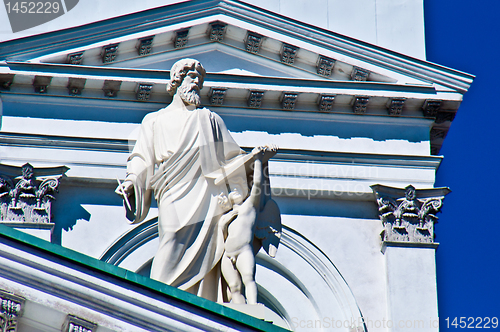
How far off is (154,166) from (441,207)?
35.1 feet

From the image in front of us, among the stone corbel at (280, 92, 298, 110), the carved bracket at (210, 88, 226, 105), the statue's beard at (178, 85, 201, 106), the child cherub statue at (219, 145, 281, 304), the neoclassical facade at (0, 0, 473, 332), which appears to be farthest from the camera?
the stone corbel at (280, 92, 298, 110)

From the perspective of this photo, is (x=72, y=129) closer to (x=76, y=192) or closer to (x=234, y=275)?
(x=76, y=192)

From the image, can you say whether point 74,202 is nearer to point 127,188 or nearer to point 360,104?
point 360,104

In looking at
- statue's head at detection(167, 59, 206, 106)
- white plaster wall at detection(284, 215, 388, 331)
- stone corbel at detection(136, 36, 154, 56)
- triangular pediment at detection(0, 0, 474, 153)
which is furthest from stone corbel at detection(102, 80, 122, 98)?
statue's head at detection(167, 59, 206, 106)

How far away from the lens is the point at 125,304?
377 inches

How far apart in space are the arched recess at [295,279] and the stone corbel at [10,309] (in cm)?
1090

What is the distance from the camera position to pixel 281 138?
72.2 feet

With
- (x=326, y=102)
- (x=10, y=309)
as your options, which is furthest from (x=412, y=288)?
(x=10, y=309)

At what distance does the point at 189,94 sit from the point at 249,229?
1.96 meters

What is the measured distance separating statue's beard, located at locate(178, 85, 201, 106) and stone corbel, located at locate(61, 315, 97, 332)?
12.7 ft

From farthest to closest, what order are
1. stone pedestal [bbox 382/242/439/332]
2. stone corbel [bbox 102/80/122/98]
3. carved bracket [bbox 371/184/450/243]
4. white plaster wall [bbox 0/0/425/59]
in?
white plaster wall [bbox 0/0/425/59], stone corbel [bbox 102/80/122/98], carved bracket [bbox 371/184/450/243], stone pedestal [bbox 382/242/439/332]

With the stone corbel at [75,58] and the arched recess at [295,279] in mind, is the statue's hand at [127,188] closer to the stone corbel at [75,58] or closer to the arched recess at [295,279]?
the arched recess at [295,279]

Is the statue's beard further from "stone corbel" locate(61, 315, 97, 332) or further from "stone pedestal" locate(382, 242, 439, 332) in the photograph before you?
"stone pedestal" locate(382, 242, 439, 332)

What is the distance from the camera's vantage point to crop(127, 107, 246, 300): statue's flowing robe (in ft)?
37.6
